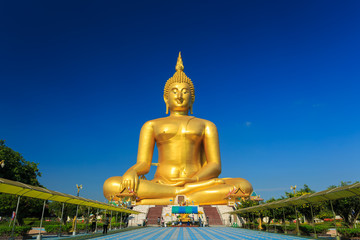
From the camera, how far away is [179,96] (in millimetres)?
21672

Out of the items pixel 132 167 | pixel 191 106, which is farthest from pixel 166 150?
pixel 191 106

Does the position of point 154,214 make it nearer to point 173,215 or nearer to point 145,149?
point 173,215

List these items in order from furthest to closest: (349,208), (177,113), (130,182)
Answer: (177,113)
(130,182)
(349,208)

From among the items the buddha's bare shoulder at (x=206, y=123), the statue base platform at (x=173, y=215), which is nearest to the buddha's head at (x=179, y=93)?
the buddha's bare shoulder at (x=206, y=123)

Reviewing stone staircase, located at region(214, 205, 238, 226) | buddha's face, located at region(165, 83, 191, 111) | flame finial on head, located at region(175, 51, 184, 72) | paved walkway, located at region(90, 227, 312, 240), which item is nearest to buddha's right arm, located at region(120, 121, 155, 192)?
buddha's face, located at region(165, 83, 191, 111)

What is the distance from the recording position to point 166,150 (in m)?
20.8

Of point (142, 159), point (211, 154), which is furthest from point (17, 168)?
point (211, 154)

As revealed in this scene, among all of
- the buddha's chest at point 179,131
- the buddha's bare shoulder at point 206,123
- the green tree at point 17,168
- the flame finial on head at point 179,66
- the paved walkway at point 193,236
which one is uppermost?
the flame finial on head at point 179,66

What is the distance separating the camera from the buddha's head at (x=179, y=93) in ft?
71.9

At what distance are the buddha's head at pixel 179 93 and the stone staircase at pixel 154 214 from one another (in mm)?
8238

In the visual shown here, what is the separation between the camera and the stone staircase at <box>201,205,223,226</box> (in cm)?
1650

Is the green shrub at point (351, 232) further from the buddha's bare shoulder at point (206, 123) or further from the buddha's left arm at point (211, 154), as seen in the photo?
the buddha's bare shoulder at point (206, 123)

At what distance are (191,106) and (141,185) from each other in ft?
27.5

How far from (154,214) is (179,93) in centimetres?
940
